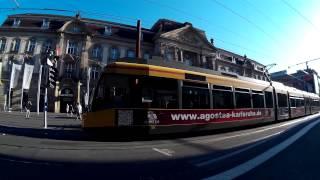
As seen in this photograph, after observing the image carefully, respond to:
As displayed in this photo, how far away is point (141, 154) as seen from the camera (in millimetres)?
7059

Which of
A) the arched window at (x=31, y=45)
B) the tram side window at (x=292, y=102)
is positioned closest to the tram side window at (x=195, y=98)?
the tram side window at (x=292, y=102)

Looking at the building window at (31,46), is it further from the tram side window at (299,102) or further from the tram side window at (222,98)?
the tram side window at (299,102)

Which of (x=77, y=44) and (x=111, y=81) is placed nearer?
(x=111, y=81)

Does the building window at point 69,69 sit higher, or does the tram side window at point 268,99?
the building window at point 69,69

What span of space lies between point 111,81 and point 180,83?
9.73ft

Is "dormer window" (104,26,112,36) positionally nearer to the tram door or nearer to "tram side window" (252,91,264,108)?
the tram door

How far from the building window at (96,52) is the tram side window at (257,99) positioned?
3056 cm

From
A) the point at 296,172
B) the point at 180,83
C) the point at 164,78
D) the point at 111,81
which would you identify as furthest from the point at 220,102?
the point at 296,172

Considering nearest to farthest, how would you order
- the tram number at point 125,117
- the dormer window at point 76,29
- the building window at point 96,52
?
the tram number at point 125,117 → the dormer window at point 76,29 → the building window at point 96,52

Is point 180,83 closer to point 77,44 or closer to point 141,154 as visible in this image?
point 141,154

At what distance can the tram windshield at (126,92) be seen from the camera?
9.33 meters

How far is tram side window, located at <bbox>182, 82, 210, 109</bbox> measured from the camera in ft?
34.9

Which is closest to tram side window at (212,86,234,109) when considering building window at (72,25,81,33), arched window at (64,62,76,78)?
arched window at (64,62,76,78)

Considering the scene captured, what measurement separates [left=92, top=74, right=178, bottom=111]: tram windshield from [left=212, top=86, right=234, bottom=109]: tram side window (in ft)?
11.3
